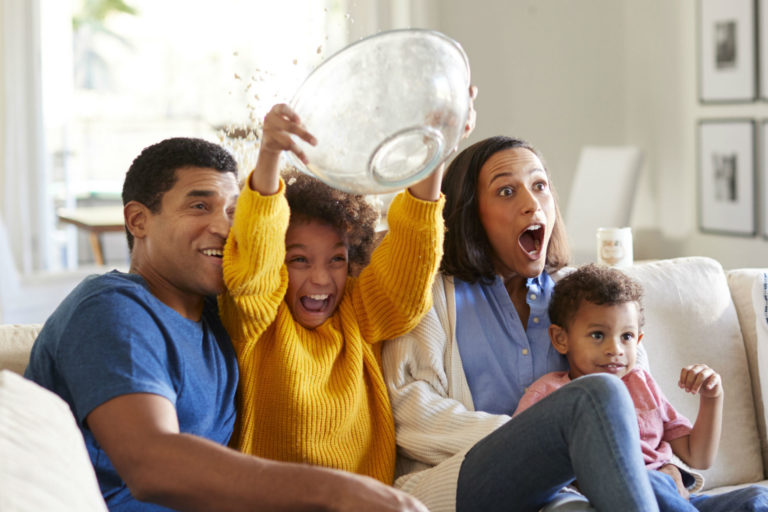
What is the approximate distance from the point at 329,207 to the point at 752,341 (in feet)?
3.89

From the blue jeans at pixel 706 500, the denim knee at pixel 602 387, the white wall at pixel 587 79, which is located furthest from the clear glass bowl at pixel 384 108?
the white wall at pixel 587 79

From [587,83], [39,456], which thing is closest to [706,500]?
[39,456]

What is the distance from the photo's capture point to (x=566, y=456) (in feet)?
5.13

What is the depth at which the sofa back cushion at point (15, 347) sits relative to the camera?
5.78 ft

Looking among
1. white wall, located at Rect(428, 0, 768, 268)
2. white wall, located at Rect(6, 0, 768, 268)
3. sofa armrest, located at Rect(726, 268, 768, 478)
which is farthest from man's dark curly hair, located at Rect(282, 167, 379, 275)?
white wall, located at Rect(428, 0, 768, 268)

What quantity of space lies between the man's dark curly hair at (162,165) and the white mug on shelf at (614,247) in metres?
1.12

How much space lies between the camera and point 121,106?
476 centimetres

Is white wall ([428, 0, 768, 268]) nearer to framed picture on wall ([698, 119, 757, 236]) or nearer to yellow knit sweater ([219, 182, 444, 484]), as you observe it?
framed picture on wall ([698, 119, 757, 236])

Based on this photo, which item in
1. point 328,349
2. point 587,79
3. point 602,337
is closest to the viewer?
point 328,349

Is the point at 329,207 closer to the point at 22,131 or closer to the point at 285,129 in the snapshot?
the point at 285,129

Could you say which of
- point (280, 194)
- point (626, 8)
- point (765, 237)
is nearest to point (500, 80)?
point (626, 8)

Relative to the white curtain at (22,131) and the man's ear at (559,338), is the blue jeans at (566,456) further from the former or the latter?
the white curtain at (22,131)

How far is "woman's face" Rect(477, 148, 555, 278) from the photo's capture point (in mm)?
1970

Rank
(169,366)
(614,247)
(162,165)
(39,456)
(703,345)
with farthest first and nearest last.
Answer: (614,247) → (703,345) → (162,165) → (169,366) → (39,456)
